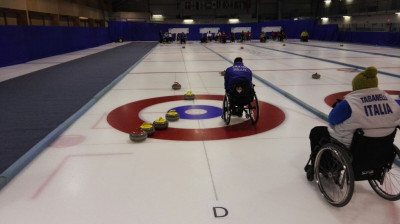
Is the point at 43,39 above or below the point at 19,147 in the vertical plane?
above

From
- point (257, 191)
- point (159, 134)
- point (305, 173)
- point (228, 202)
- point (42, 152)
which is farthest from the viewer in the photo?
point (159, 134)

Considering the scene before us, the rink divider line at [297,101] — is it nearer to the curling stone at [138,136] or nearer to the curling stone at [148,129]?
the curling stone at [148,129]

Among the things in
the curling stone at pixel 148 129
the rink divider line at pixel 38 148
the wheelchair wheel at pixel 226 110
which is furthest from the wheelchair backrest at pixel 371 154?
the rink divider line at pixel 38 148

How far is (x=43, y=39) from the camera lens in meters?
18.2

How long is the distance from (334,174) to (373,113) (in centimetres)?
68

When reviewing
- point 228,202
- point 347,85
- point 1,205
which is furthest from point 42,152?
point 347,85

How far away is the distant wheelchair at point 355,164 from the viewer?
8.80ft

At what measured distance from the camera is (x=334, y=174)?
294 cm

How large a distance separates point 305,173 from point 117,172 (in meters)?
2.23

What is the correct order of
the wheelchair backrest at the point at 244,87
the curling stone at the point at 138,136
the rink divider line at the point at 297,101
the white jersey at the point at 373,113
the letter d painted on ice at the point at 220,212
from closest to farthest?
the white jersey at the point at 373,113
the letter d painted on ice at the point at 220,212
the curling stone at the point at 138,136
the wheelchair backrest at the point at 244,87
the rink divider line at the point at 297,101

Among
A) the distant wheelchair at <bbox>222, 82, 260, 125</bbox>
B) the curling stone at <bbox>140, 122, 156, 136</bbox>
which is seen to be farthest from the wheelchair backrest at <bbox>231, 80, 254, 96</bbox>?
the curling stone at <bbox>140, 122, 156, 136</bbox>

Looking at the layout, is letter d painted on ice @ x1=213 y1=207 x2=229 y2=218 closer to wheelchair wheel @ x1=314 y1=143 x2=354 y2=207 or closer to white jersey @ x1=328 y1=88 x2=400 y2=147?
wheelchair wheel @ x1=314 y1=143 x2=354 y2=207

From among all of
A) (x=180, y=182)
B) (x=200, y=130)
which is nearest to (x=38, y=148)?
(x=180, y=182)

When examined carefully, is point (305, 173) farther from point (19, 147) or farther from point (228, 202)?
point (19, 147)
